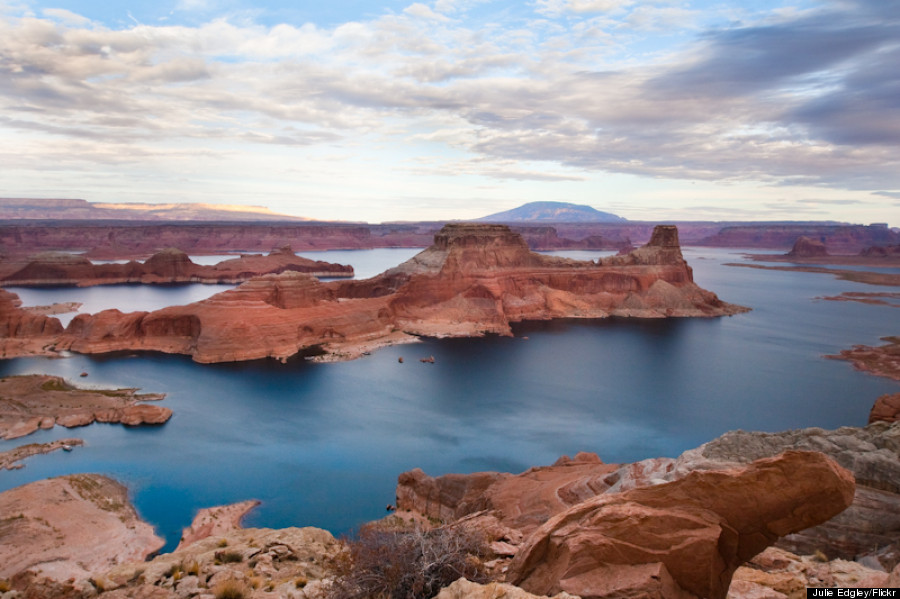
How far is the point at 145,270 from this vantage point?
118 metres

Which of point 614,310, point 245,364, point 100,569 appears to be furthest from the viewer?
point 614,310

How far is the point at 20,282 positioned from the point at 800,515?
13443 cm

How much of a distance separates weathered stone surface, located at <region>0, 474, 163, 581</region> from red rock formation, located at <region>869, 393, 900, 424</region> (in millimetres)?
27754

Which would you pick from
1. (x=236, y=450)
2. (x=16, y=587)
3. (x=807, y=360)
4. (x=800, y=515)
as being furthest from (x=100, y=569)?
(x=807, y=360)

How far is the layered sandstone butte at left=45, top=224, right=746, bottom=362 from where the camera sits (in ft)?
178

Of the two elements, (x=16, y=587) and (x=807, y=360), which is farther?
(x=807, y=360)

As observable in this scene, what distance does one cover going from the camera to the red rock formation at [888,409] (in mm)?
19438

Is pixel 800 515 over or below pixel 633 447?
over

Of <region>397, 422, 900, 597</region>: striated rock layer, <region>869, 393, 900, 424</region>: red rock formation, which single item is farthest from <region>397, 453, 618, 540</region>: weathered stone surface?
<region>869, 393, 900, 424</region>: red rock formation

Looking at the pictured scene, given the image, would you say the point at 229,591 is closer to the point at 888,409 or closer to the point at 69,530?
the point at 69,530

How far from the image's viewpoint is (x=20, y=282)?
107 meters

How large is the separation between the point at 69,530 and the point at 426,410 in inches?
891

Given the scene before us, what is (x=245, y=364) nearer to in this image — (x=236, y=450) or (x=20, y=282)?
(x=236, y=450)

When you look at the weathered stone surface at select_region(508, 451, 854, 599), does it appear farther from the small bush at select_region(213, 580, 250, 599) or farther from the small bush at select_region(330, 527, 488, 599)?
the small bush at select_region(213, 580, 250, 599)
